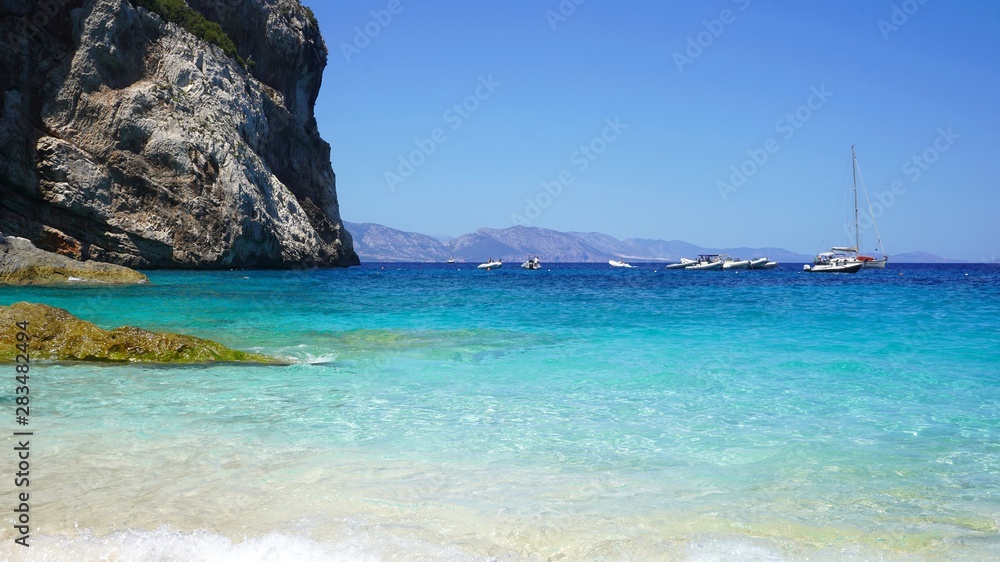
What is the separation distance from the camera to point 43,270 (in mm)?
33375

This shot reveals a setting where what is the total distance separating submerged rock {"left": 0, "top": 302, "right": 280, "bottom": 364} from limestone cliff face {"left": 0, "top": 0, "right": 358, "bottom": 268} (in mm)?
37944

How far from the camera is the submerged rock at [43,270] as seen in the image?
32156 millimetres

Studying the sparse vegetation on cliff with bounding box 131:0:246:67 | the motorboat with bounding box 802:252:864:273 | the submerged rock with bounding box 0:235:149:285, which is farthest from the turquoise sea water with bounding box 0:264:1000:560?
the motorboat with bounding box 802:252:864:273

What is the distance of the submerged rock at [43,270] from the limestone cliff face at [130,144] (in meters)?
11.6

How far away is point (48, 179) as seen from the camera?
44969 mm

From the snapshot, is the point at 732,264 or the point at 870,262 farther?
the point at 732,264

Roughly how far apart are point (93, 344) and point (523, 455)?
919cm

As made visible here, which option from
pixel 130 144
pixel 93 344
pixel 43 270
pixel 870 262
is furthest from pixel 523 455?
pixel 870 262

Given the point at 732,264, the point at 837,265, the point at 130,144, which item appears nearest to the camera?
the point at 130,144

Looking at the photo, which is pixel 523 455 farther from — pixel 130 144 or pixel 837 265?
pixel 837 265

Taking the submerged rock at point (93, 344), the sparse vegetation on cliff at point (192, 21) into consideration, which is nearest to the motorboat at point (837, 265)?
the sparse vegetation on cliff at point (192, 21)

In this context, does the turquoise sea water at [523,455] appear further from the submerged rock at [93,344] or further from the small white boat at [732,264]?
the small white boat at [732,264]

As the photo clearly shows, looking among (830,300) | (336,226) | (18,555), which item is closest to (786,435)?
(18,555)

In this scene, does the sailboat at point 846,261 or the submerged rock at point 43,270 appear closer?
the submerged rock at point 43,270
